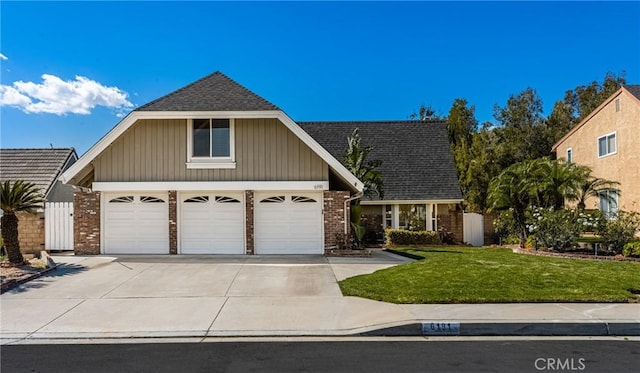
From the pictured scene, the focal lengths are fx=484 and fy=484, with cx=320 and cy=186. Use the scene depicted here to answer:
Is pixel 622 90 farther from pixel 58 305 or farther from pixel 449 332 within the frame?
pixel 58 305

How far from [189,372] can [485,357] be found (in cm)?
362

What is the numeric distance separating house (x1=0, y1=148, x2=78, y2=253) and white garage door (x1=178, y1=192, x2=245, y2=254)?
4.97m

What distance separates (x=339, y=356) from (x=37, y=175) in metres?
17.9

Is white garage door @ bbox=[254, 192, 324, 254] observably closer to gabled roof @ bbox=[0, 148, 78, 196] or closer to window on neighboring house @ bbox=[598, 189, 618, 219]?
gabled roof @ bbox=[0, 148, 78, 196]

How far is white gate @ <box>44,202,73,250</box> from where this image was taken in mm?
16516

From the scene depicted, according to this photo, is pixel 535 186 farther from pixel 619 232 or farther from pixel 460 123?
pixel 460 123

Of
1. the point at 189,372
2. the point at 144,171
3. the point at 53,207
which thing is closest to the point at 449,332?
the point at 189,372

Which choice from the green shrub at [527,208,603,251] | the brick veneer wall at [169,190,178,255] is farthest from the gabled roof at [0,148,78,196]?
the green shrub at [527,208,603,251]

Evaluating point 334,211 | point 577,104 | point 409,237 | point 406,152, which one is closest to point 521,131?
point 577,104

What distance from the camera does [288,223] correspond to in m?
16.2

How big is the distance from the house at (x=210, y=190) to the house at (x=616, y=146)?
47.0 ft

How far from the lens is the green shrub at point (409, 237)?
71.3 feet

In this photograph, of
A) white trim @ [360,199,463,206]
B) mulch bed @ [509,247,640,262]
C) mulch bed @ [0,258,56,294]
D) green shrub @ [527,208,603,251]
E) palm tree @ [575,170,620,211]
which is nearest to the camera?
mulch bed @ [0,258,56,294]

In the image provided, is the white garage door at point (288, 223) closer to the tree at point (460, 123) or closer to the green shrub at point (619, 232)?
the green shrub at point (619, 232)
